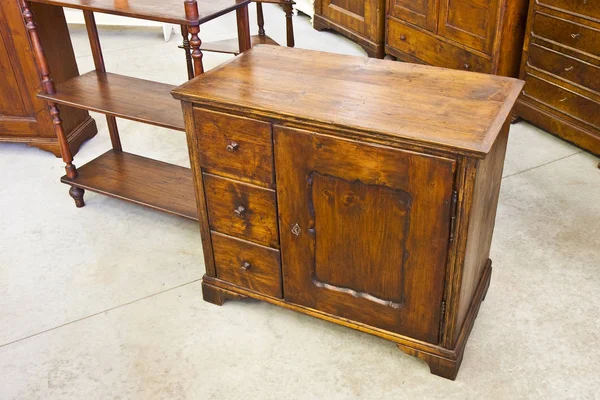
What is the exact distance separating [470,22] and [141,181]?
1.98 meters

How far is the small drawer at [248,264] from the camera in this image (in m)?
2.02

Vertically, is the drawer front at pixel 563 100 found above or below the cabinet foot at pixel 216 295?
above

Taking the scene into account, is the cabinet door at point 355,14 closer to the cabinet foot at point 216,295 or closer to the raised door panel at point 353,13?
the raised door panel at point 353,13

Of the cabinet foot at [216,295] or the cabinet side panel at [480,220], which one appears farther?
the cabinet foot at [216,295]

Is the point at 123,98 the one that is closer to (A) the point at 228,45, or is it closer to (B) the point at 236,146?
(B) the point at 236,146

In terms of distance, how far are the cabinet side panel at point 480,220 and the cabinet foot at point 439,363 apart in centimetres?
9

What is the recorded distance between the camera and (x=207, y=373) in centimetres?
194

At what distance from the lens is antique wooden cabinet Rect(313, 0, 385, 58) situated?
13.8ft

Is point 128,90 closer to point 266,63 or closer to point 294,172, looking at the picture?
point 266,63

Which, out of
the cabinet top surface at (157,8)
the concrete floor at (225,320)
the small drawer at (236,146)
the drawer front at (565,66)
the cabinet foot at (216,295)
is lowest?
the concrete floor at (225,320)

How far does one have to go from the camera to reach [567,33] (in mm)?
2986

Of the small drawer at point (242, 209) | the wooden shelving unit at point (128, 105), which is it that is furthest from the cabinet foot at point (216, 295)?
the wooden shelving unit at point (128, 105)

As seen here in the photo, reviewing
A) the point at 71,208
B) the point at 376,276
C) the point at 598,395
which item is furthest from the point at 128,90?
the point at 598,395

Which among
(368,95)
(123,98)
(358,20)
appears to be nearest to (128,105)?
(123,98)
